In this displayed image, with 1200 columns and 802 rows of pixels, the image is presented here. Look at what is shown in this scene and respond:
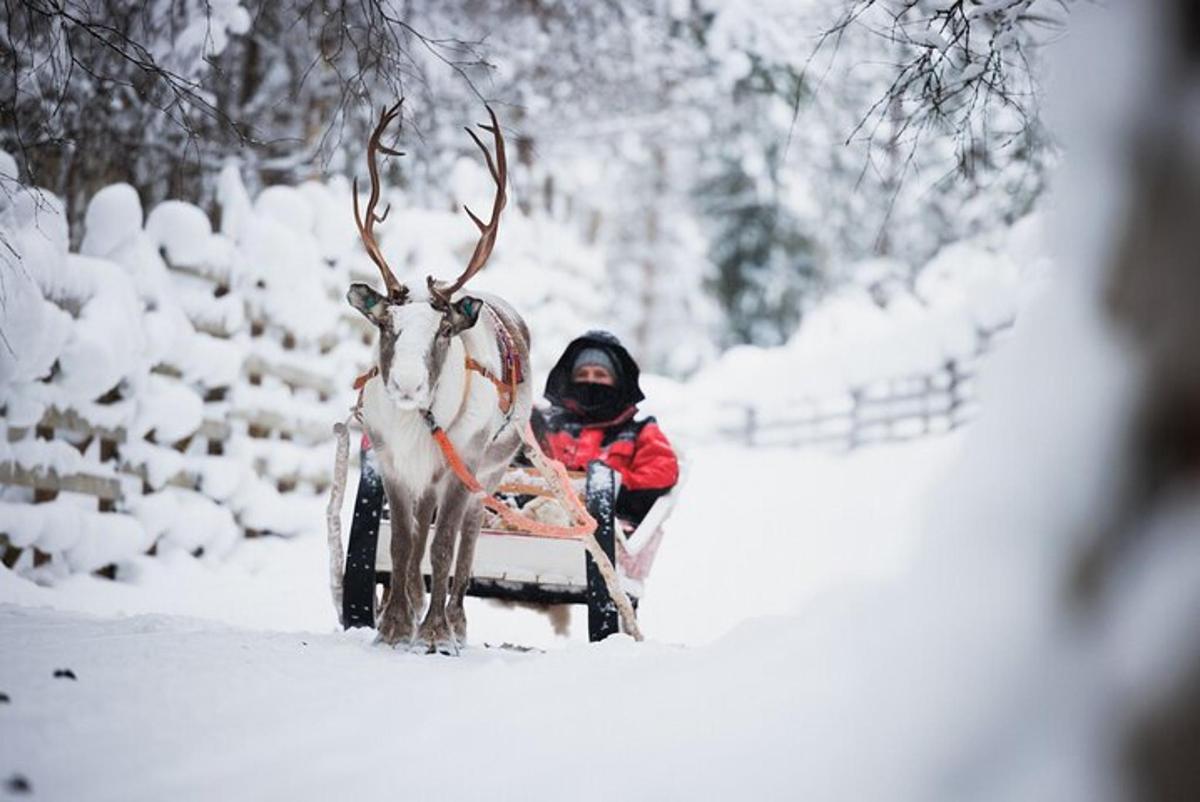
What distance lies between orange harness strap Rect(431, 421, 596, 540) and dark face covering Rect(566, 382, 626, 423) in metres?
1.29

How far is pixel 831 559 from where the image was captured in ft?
35.0

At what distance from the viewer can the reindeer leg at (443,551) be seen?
4.33 meters

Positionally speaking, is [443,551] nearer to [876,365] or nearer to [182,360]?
[182,360]

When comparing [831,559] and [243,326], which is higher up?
[243,326]

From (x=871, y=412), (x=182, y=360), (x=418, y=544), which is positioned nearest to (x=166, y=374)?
(x=182, y=360)

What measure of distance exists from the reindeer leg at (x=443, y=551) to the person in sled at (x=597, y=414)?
1628mm

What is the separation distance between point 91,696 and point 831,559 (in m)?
8.70

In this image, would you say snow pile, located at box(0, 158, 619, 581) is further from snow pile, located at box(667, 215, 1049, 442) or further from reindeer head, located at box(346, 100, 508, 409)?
snow pile, located at box(667, 215, 1049, 442)

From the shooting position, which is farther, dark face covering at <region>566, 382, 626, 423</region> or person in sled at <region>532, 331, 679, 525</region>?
dark face covering at <region>566, 382, 626, 423</region>

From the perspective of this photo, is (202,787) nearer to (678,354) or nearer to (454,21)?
(454,21)

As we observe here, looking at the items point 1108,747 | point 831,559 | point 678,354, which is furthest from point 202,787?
point 678,354

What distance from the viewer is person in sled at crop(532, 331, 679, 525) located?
5.94 meters

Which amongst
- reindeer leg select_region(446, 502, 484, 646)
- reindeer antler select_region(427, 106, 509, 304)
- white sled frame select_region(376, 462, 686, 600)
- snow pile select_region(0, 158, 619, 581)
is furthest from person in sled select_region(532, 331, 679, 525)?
snow pile select_region(0, 158, 619, 581)

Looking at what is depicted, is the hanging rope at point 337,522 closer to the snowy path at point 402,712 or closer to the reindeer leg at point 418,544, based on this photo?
the snowy path at point 402,712
